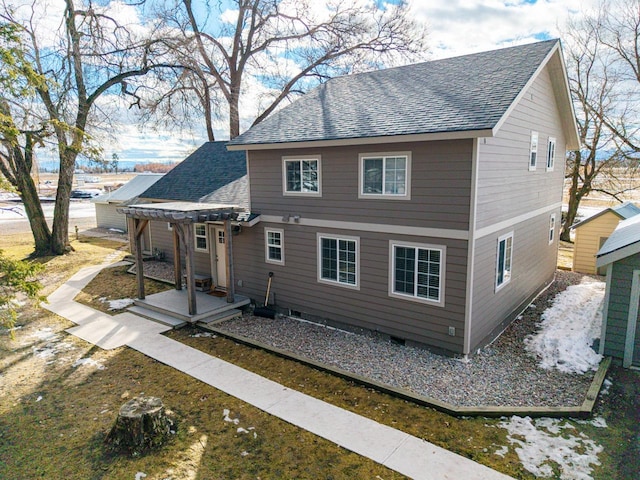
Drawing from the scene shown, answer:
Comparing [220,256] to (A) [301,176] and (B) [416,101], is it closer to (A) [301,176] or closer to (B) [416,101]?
(A) [301,176]

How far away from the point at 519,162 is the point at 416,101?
331cm

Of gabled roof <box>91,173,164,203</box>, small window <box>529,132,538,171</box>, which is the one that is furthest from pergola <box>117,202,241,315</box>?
gabled roof <box>91,173,164,203</box>

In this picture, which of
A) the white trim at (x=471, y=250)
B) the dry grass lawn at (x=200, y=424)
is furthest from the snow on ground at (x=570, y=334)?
the white trim at (x=471, y=250)

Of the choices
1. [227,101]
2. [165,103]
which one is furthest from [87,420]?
[227,101]

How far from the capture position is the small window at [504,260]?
10321mm

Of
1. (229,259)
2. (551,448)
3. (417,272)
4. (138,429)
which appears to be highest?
(417,272)

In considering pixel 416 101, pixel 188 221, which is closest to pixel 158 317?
pixel 188 221

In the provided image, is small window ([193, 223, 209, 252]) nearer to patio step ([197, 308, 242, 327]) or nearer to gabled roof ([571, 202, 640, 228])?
patio step ([197, 308, 242, 327])

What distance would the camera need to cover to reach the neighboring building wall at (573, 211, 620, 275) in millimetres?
16891

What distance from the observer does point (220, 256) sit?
14422 mm

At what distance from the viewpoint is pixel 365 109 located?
438 inches

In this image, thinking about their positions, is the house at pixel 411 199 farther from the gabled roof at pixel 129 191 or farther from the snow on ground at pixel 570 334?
the gabled roof at pixel 129 191

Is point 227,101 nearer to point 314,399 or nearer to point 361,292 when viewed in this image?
point 361,292

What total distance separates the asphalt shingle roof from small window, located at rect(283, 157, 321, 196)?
687mm
